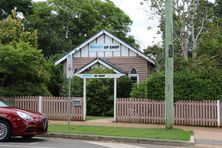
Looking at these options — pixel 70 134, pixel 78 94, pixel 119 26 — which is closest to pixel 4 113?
pixel 70 134

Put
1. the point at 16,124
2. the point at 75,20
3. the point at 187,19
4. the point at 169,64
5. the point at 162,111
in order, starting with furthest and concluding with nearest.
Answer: the point at 75,20 → the point at 187,19 → the point at 162,111 → the point at 169,64 → the point at 16,124

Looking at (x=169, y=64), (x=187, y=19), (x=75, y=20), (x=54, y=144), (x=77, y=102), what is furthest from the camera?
(x=75, y=20)

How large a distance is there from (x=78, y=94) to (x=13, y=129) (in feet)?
45.1

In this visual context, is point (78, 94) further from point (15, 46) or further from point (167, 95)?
point (167, 95)

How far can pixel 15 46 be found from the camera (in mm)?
23656

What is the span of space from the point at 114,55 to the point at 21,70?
456 inches

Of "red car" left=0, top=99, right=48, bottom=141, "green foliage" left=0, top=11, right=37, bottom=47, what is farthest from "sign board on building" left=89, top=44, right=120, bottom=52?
"red car" left=0, top=99, right=48, bottom=141

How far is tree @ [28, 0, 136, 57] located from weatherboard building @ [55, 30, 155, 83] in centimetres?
1433

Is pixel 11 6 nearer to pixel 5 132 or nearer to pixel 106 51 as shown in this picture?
pixel 106 51

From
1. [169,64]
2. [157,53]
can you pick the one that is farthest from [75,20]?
[169,64]

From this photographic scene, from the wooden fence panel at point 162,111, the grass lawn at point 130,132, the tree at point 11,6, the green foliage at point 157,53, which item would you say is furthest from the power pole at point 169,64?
the tree at point 11,6

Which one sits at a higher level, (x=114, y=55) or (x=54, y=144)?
(x=114, y=55)

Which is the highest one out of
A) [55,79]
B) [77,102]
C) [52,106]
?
[55,79]

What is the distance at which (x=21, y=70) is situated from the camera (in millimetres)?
22469
